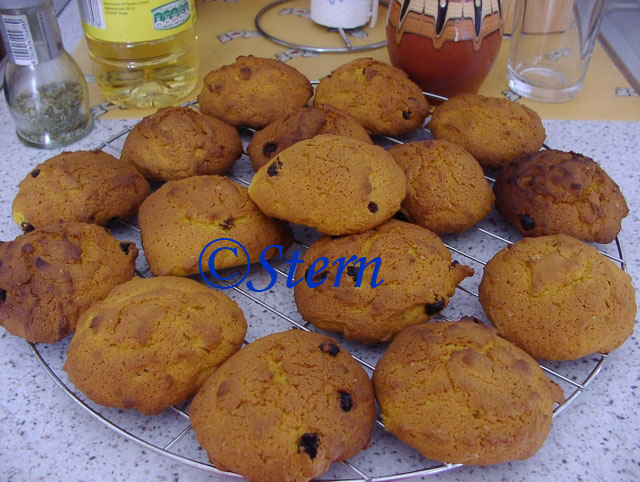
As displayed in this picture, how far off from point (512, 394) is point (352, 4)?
1.44 metres

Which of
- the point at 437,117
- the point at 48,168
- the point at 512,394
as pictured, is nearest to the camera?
the point at 512,394

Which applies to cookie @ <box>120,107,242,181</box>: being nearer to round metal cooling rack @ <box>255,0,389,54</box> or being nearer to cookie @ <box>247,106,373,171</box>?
cookie @ <box>247,106,373,171</box>

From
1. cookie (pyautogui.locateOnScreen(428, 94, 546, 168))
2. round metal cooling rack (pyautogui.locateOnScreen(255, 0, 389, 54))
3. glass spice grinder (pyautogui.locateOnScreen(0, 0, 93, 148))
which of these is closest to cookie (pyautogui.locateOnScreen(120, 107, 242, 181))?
glass spice grinder (pyautogui.locateOnScreen(0, 0, 93, 148))

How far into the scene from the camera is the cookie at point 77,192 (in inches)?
41.4

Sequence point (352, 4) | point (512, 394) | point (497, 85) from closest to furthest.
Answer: point (512, 394) < point (497, 85) < point (352, 4)

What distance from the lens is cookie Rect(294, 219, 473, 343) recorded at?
0.88 m

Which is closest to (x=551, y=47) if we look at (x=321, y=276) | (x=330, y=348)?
(x=321, y=276)

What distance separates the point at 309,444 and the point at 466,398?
0.20 meters

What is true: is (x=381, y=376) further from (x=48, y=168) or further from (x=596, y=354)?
(x=48, y=168)

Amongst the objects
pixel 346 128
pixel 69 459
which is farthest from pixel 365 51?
pixel 69 459

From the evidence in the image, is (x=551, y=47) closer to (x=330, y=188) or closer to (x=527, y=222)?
(x=527, y=222)

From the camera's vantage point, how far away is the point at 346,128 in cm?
114

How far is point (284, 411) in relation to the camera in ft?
2.33

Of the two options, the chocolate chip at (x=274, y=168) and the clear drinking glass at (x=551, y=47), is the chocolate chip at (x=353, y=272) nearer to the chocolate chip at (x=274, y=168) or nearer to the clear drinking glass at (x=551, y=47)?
the chocolate chip at (x=274, y=168)
